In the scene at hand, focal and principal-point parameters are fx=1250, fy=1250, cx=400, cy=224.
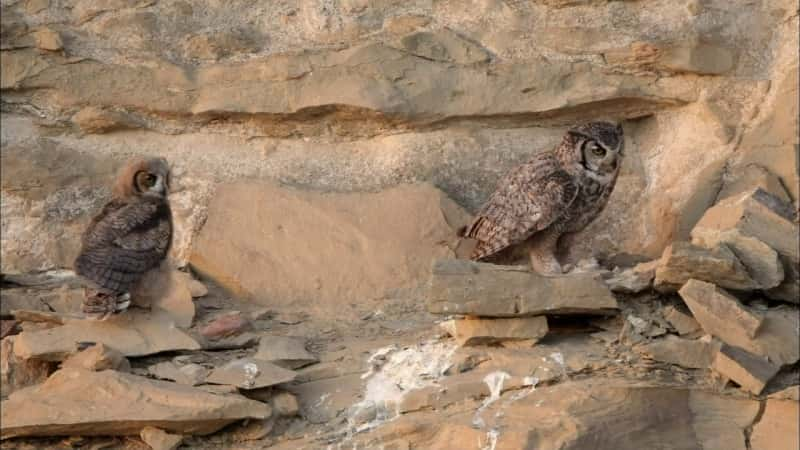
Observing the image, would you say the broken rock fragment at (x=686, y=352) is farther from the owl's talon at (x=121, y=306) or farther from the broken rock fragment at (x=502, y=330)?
the owl's talon at (x=121, y=306)

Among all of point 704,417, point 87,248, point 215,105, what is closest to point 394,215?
point 215,105

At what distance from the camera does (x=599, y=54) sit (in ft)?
24.6

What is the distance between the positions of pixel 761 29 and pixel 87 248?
4140 millimetres

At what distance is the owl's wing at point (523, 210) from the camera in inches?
267

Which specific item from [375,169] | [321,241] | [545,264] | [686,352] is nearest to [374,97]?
[375,169]

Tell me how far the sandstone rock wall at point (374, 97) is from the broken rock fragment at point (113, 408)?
1575 millimetres

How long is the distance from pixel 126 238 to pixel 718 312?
301 centimetres

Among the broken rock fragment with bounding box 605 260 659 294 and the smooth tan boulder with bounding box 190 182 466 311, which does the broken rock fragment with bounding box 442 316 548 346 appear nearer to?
the broken rock fragment with bounding box 605 260 659 294

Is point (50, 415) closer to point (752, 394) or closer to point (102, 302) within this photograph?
point (102, 302)

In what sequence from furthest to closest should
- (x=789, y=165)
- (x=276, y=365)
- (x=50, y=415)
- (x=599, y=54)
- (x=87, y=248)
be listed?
(x=599, y=54) < (x=789, y=165) < (x=87, y=248) < (x=276, y=365) < (x=50, y=415)

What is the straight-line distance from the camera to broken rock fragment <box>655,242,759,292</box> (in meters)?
6.01

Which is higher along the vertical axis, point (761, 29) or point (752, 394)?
point (761, 29)

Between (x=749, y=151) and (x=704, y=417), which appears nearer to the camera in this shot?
(x=704, y=417)

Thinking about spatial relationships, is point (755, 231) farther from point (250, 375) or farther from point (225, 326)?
point (225, 326)
